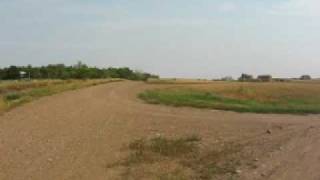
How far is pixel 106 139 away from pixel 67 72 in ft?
332

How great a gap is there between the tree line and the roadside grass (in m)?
97.0

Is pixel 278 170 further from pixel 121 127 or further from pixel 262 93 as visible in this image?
pixel 262 93

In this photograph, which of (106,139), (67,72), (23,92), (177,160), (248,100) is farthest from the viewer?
(67,72)

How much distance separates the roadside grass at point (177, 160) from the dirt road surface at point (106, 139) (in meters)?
0.38

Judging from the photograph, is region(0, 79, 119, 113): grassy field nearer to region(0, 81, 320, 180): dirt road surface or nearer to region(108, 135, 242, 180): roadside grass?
region(0, 81, 320, 180): dirt road surface

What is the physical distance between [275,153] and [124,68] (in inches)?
4644

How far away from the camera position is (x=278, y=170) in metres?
11.4

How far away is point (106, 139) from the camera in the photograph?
16.3m

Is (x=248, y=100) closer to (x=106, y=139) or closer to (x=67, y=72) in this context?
(x=106, y=139)

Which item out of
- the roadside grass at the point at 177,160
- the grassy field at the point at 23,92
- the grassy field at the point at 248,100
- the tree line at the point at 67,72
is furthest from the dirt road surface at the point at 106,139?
the tree line at the point at 67,72

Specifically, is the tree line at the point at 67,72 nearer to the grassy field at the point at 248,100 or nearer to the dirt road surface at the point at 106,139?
the grassy field at the point at 248,100

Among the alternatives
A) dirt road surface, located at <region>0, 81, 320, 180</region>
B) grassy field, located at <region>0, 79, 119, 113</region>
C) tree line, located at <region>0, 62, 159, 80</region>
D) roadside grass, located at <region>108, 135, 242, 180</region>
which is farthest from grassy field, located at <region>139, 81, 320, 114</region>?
tree line, located at <region>0, 62, 159, 80</region>

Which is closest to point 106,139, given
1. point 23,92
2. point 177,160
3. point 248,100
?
point 177,160

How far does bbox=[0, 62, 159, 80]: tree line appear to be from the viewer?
11445 cm
